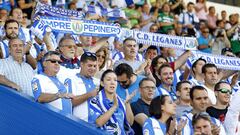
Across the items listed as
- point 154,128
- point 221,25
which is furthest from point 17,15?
point 221,25

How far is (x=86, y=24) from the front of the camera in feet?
27.9

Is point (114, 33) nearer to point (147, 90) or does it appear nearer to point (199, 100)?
point (147, 90)

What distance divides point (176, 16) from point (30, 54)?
7.49m

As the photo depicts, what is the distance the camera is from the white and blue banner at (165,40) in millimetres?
9469

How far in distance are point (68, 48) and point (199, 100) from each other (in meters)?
1.97

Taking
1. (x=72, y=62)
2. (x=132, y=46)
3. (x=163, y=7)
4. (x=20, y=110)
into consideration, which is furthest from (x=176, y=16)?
(x=20, y=110)

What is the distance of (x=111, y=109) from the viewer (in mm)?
5996

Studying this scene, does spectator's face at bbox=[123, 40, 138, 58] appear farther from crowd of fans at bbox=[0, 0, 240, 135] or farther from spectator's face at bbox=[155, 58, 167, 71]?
spectator's face at bbox=[155, 58, 167, 71]

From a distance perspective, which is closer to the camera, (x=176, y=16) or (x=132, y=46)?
(x=132, y=46)

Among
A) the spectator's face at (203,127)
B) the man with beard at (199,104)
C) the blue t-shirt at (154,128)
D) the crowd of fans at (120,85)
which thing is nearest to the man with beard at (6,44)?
the crowd of fans at (120,85)

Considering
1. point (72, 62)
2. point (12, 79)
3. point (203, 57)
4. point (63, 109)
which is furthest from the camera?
point (203, 57)

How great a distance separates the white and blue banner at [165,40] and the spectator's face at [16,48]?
269cm

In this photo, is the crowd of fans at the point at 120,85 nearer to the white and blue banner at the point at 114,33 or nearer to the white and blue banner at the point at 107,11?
the white and blue banner at the point at 114,33

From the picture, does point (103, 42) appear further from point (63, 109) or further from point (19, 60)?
point (63, 109)
